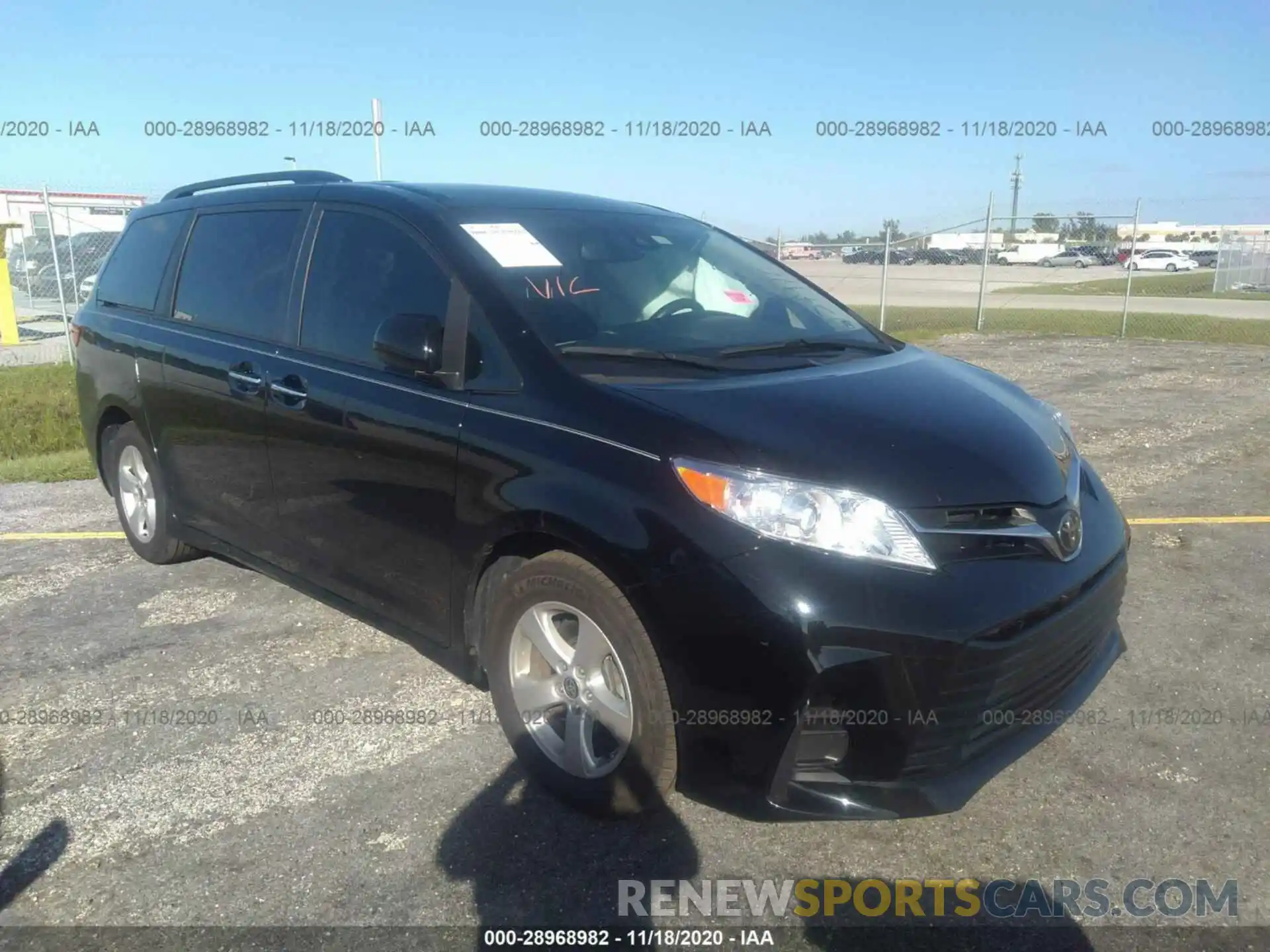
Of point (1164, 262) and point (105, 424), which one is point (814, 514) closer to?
point (105, 424)

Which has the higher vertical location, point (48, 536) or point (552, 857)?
point (552, 857)

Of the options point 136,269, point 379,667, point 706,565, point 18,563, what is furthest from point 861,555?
point 18,563

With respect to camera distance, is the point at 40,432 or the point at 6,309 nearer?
the point at 40,432

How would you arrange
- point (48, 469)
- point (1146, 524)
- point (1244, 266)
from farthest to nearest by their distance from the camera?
point (1244, 266), point (48, 469), point (1146, 524)

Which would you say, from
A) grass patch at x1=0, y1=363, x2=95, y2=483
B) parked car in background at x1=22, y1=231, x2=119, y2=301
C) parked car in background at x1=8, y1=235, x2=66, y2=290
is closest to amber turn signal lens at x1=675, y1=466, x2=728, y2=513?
grass patch at x1=0, y1=363, x2=95, y2=483

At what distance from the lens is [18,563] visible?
5.36 m

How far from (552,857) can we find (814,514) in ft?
3.93

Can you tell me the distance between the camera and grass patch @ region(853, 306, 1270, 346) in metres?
17.3

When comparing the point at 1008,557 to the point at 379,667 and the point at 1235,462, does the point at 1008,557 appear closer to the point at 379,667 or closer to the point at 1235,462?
the point at 379,667

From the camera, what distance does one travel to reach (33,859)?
280 cm

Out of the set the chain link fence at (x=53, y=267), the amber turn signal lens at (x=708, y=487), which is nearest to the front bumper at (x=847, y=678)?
the amber turn signal lens at (x=708, y=487)

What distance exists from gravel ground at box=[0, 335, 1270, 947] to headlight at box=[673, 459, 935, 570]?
0.91m

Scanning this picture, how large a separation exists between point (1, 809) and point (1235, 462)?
25.7 feet

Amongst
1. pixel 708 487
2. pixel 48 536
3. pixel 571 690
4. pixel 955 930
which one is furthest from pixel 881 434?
pixel 48 536
